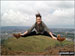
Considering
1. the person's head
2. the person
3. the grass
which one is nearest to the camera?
the grass

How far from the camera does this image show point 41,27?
297 inches

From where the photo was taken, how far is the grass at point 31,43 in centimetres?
721

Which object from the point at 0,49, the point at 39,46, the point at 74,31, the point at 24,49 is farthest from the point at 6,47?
the point at 74,31

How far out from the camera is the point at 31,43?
730 cm

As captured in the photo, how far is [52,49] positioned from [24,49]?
1.37m

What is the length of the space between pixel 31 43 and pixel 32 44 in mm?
82

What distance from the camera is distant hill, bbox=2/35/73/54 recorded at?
721cm

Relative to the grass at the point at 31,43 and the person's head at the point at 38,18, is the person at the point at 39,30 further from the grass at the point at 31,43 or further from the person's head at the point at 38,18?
the grass at the point at 31,43

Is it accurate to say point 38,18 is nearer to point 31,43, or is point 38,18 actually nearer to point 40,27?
point 40,27

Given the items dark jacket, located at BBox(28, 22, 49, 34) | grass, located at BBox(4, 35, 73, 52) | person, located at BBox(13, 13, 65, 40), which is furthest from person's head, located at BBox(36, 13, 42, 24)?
grass, located at BBox(4, 35, 73, 52)

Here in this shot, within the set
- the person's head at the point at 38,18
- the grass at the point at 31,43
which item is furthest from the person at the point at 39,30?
the grass at the point at 31,43

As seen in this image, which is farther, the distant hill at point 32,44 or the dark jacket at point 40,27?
the dark jacket at point 40,27

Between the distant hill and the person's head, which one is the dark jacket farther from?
the distant hill

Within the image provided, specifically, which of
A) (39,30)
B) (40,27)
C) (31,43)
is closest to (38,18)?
(40,27)
